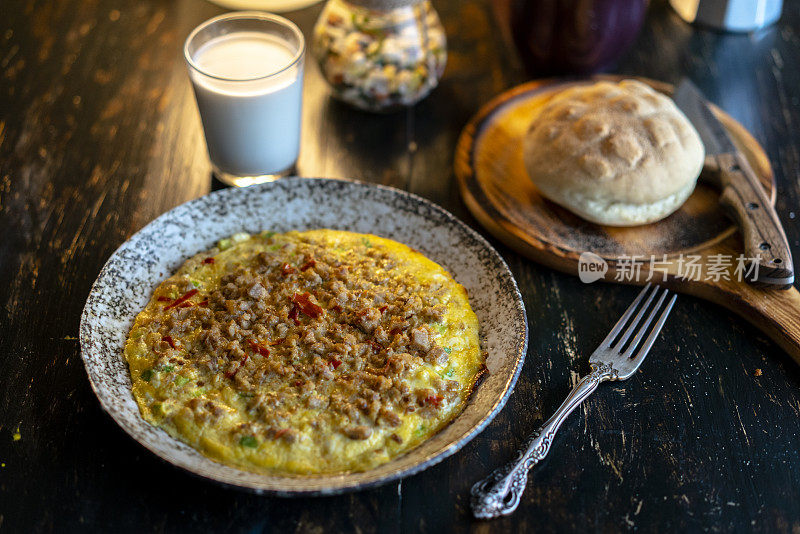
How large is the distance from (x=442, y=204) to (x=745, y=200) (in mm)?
1078

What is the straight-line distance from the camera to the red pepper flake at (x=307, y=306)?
6.85ft

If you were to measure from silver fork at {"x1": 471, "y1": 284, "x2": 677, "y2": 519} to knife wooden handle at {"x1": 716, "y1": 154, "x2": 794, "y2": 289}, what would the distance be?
310mm

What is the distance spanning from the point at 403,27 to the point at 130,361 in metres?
1.66

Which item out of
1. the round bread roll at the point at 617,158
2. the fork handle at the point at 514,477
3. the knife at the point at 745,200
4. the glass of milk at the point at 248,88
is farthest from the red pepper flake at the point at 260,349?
the knife at the point at 745,200

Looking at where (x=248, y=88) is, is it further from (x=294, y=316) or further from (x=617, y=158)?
(x=617, y=158)

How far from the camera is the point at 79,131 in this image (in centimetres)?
297

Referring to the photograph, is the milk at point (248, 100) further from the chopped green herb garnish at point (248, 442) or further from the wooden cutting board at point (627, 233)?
the chopped green herb garnish at point (248, 442)

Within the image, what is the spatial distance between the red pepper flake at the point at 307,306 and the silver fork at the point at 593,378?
0.66m

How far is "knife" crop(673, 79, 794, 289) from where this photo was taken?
2289mm

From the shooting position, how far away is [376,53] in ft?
9.30

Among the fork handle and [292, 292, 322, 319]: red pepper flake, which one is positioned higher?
[292, 292, 322, 319]: red pepper flake

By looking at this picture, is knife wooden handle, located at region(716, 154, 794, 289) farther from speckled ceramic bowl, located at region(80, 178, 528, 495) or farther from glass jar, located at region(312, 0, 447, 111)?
glass jar, located at region(312, 0, 447, 111)

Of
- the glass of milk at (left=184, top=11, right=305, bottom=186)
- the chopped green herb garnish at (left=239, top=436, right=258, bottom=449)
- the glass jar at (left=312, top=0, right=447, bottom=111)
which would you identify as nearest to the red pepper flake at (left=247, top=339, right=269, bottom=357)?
the chopped green herb garnish at (left=239, top=436, right=258, bottom=449)

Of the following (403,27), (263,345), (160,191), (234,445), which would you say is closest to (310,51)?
(403,27)
